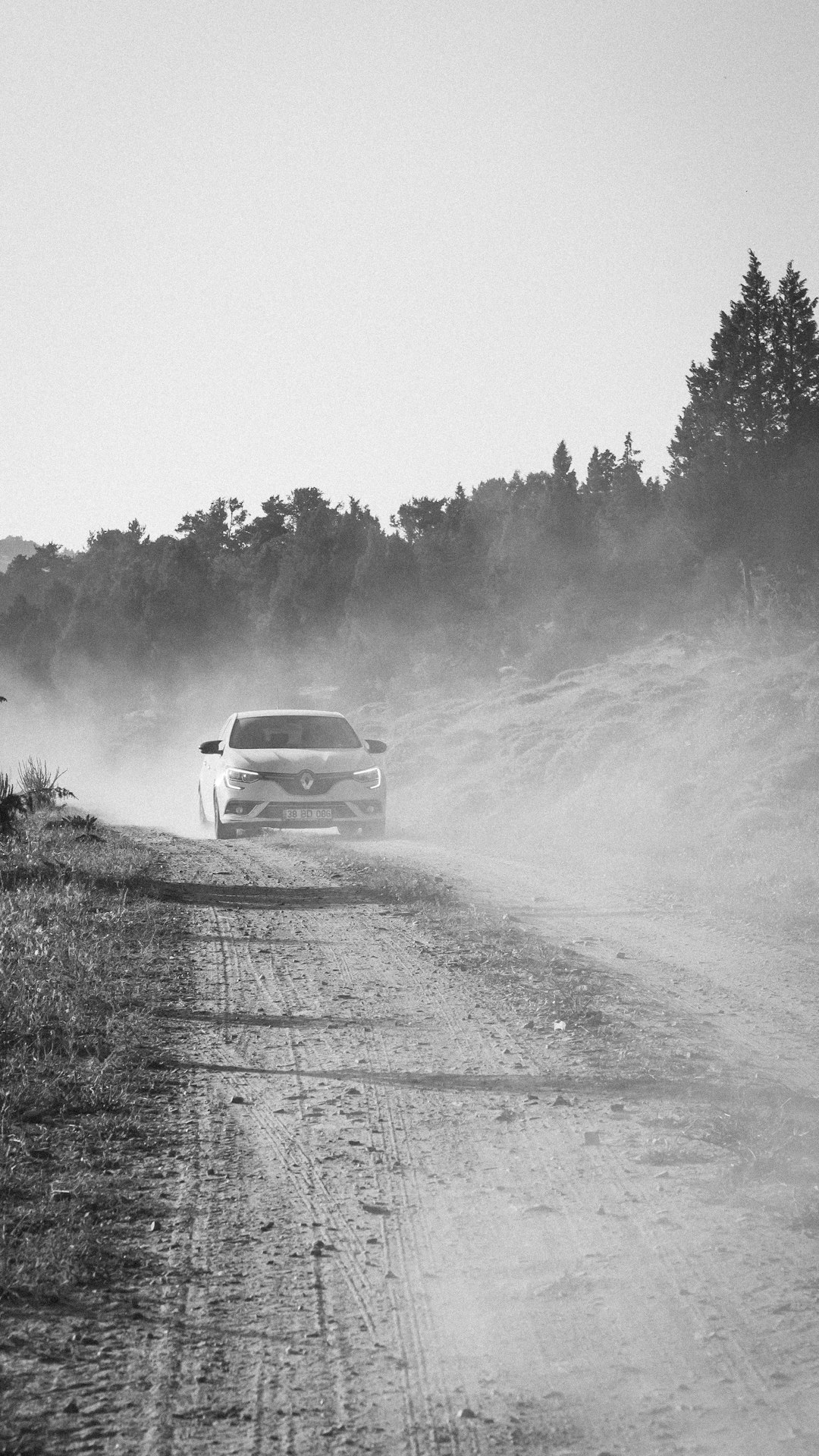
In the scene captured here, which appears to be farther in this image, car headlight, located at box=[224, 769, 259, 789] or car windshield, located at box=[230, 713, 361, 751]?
car windshield, located at box=[230, 713, 361, 751]

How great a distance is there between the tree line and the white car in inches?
840

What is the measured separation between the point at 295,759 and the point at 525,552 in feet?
112

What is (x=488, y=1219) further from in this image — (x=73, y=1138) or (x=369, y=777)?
(x=369, y=777)

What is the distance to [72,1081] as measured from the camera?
505cm

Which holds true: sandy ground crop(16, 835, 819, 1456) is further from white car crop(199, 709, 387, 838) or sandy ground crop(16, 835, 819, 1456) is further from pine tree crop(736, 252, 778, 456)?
pine tree crop(736, 252, 778, 456)

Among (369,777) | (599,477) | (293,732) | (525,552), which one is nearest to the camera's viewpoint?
(369,777)

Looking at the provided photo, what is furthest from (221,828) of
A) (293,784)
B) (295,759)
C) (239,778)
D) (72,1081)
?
(72,1081)

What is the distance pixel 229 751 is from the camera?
15.1 meters

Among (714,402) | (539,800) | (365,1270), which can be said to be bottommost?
(539,800)

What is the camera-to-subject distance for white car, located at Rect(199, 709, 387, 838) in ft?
47.9

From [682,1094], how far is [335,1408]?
8.39 feet

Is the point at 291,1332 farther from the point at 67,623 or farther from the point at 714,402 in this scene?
the point at 67,623

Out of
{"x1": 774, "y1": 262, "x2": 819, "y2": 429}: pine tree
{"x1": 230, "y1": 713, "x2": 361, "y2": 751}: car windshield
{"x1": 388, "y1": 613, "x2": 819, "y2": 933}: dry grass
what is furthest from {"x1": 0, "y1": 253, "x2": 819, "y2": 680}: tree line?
{"x1": 230, "y1": 713, "x2": 361, "y2": 751}: car windshield

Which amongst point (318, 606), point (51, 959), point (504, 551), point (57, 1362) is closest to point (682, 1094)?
point (57, 1362)
